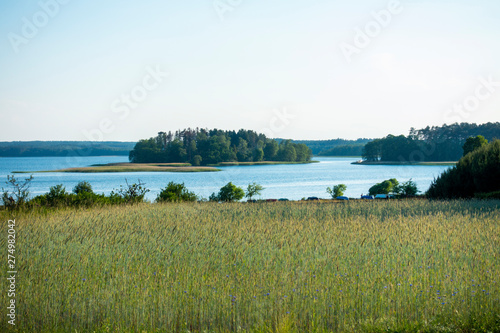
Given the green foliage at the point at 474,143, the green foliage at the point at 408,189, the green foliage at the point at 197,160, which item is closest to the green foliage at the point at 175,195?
the green foliage at the point at 408,189

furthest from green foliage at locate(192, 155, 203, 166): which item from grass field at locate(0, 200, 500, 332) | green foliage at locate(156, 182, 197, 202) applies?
grass field at locate(0, 200, 500, 332)

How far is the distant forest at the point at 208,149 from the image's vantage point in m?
116

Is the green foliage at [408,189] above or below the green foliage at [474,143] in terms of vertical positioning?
below

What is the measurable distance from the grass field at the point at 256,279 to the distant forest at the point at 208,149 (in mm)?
103954

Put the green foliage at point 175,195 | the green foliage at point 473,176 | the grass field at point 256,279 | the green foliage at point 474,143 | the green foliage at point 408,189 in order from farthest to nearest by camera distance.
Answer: the green foliage at point 474,143 → the green foliage at point 408,189 → the green foliage at point 175,195 → the green foliage at point 473,176 → the grass field at point 256,279

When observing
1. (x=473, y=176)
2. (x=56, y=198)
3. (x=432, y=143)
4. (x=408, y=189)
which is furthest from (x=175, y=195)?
(x=432, y=143)

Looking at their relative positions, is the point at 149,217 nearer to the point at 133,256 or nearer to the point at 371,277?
the point at 133,256

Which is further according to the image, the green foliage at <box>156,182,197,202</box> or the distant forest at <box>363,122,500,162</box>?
the distant forest at <box>363,122,500,162</box>

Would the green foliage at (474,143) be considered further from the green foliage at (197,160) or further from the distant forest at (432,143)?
the green foliage at (197,160)

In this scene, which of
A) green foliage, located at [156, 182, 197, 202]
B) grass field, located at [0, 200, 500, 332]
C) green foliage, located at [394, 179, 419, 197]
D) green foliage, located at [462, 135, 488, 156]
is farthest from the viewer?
green foliage, located at [462, 135, 488, 156]

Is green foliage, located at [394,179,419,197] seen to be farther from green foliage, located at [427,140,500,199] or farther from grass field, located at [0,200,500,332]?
grass field, located at [0,200,500,332]

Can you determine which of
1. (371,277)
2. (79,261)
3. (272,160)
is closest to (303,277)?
(371,277)

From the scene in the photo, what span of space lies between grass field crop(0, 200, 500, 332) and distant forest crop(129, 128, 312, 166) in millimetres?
103954

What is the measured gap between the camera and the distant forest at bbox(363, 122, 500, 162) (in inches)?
3836
